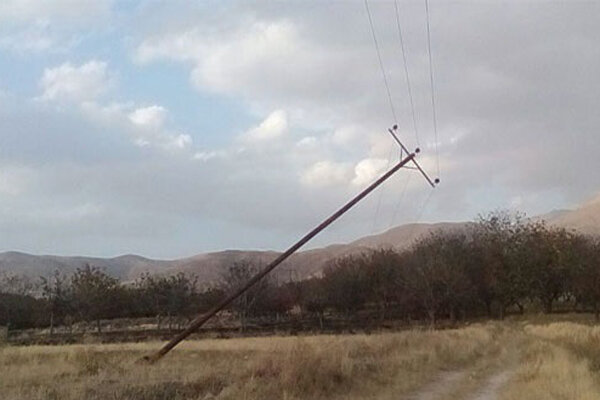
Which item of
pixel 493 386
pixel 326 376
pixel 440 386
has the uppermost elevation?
pixel 326 376

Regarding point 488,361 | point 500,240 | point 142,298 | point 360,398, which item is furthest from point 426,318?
point 360,398

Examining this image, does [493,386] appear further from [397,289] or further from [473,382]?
[397,289]

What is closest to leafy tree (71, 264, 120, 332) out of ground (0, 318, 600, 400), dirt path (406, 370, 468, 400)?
ground (0, 318, 600, 400)

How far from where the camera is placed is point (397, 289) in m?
90.8

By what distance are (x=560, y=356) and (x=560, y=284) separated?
2214 inches

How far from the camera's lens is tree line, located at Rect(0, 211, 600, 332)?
275ft

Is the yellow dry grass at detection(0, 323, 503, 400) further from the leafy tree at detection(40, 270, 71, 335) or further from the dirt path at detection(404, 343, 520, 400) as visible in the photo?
the leafy tree at detection(40, 270, 71, 335)

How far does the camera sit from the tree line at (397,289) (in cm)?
8369

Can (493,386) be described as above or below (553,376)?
below

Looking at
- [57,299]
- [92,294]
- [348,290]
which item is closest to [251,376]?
[92,294]

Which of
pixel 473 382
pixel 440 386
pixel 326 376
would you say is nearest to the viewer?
pixel 326 376

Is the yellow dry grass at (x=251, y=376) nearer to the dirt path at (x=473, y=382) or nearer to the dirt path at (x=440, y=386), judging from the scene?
the dirt path at (x=440, y=386)

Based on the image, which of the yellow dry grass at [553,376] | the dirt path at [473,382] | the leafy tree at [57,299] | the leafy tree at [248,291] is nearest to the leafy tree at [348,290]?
the leafy tree at [248,291]

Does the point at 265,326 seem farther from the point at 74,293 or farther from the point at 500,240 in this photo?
the point at 500,240
